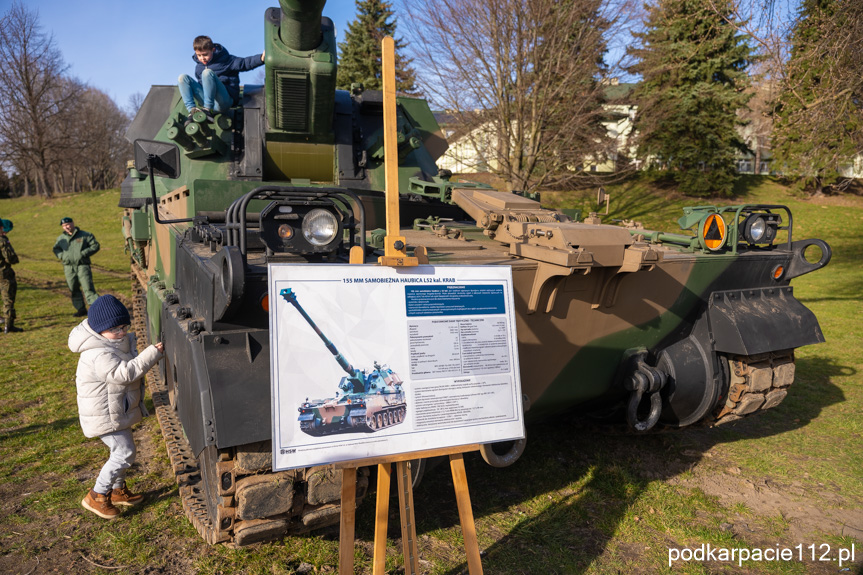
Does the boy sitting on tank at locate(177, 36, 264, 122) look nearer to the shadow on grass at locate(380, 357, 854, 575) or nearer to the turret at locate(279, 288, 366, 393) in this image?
the turret at locate(279, 288, 366, 393)

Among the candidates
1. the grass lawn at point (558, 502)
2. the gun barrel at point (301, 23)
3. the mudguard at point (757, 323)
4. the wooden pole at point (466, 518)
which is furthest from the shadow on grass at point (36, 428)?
the mudguard at point (757, 323)

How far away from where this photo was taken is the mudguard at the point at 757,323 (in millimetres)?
3898

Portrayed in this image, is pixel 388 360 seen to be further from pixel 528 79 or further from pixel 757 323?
pixel 528 79

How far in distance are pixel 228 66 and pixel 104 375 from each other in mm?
2946

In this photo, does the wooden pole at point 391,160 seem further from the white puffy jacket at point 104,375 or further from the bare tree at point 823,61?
the bare tree at point 823,61

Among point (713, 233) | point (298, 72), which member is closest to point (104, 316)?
point (298, 72)

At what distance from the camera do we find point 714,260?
3.89 meters

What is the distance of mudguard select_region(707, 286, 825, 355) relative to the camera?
3.90 m

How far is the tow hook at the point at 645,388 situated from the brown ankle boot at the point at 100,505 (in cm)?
323

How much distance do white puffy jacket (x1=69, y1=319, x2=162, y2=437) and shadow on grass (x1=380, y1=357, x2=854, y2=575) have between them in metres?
1.63

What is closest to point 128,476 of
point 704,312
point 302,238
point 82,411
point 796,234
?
point 82,411

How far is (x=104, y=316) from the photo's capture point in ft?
11.6

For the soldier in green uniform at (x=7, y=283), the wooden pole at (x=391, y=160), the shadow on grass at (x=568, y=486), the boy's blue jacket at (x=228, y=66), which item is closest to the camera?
the wooden pole at (x=391, y=160)

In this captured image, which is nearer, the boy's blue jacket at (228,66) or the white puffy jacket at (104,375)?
the white puffy jacket at (104,375)
